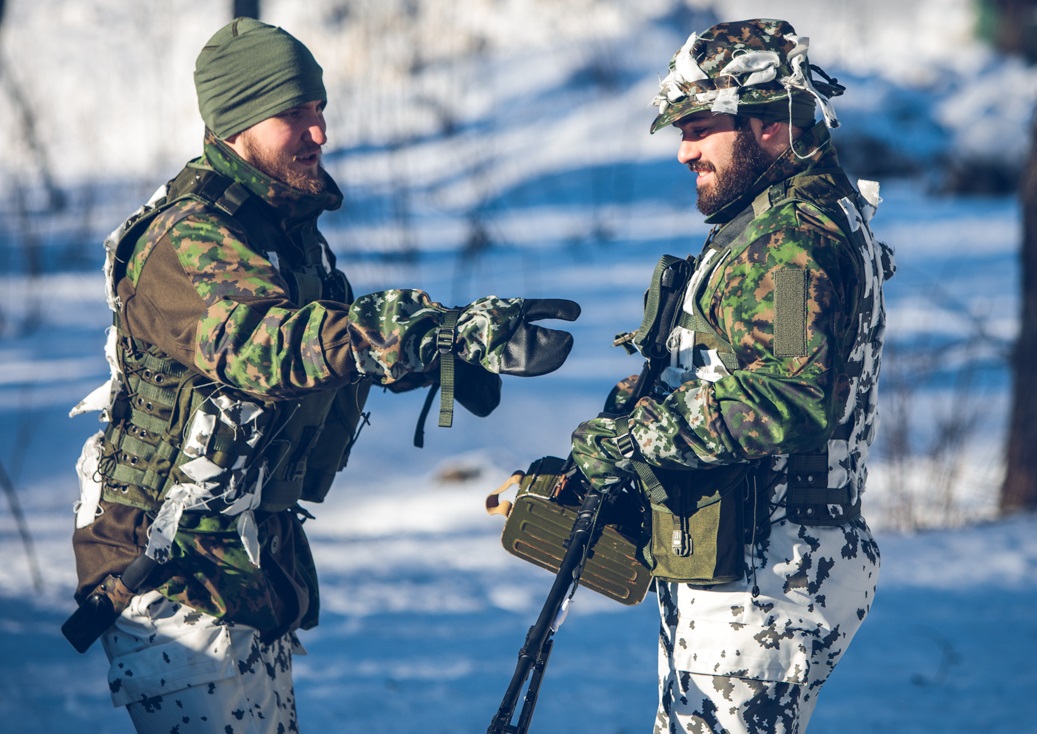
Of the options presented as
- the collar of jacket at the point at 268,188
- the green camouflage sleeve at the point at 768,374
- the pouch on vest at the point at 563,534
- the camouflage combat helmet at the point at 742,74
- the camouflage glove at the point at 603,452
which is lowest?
the pouch on vest at the point at 563,534

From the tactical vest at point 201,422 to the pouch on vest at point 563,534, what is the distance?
20.1 inches

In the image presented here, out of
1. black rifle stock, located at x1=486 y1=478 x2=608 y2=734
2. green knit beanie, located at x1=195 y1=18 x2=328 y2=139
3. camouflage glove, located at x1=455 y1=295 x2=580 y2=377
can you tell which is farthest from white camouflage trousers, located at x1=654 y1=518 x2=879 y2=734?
green knit beanie, located at x1=195 y1=18 x2=328 y2=139

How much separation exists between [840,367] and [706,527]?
43cm

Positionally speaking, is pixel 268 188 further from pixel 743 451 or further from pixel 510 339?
pixel 743 451

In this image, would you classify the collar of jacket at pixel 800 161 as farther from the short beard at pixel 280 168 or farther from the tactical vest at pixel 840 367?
the short beard at pixel 280 168

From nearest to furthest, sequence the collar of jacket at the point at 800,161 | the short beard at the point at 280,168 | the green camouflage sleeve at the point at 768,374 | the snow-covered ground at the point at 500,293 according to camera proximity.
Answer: the green camouflage sleeve at the point at 768,374 → the collar of jacket at the point at 800,161 → the short beard at the point at 280,168 → the snow-covered ground at the point at 500,293

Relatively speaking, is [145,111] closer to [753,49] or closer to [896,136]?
[896,136]

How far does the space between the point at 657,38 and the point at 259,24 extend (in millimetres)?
11825

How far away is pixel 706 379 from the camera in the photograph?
7.76 ft

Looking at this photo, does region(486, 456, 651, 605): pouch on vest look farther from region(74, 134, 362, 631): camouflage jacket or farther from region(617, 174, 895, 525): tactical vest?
region(74, 134, 362, 631): camouflage jacket

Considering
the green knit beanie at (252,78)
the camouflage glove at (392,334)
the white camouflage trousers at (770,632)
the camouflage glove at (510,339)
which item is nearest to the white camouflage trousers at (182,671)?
the camouflage glove at (392,334)

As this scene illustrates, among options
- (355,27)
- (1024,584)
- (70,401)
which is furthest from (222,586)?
(355,27)

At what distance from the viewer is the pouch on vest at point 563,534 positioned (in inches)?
98.0

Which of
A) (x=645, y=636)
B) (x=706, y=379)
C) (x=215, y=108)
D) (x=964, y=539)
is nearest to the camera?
(x=706, y=379)
